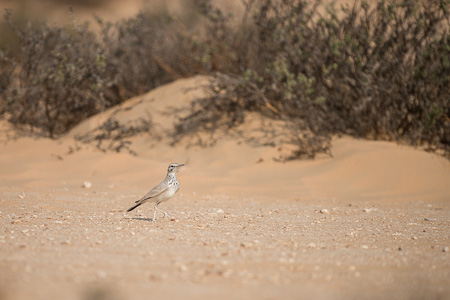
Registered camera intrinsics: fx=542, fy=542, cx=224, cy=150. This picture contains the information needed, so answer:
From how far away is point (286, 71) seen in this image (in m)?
12.0

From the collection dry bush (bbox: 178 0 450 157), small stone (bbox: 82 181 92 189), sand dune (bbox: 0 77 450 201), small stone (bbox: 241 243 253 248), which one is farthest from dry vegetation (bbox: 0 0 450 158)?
small stone (bbox: 241 243 253 248)

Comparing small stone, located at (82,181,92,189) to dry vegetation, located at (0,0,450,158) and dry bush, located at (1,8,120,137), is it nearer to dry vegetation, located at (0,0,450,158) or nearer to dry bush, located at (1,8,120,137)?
dry vegetation, located at (0,0,450,158)

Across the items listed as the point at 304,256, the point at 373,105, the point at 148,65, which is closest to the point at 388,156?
the point at 373,105

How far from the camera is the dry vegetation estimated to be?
1182 centimetres

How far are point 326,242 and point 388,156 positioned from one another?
574 cm

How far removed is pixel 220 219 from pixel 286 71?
5.69m

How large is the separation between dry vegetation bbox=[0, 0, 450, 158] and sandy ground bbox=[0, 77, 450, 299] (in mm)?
671

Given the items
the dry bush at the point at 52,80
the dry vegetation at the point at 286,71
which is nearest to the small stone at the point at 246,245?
the dry vegetation at the point at 286,71

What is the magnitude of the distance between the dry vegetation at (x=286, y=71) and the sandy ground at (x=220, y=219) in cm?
67

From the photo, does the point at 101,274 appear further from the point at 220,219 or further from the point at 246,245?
the point at 220,219

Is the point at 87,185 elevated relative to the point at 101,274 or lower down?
elevated

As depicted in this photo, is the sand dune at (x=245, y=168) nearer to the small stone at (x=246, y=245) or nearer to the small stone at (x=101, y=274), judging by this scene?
the small stone at (x=246, y=245)

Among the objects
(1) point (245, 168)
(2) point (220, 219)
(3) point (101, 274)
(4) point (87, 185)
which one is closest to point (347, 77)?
(1) point (245, 168)

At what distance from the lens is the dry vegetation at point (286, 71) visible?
11.8 m
